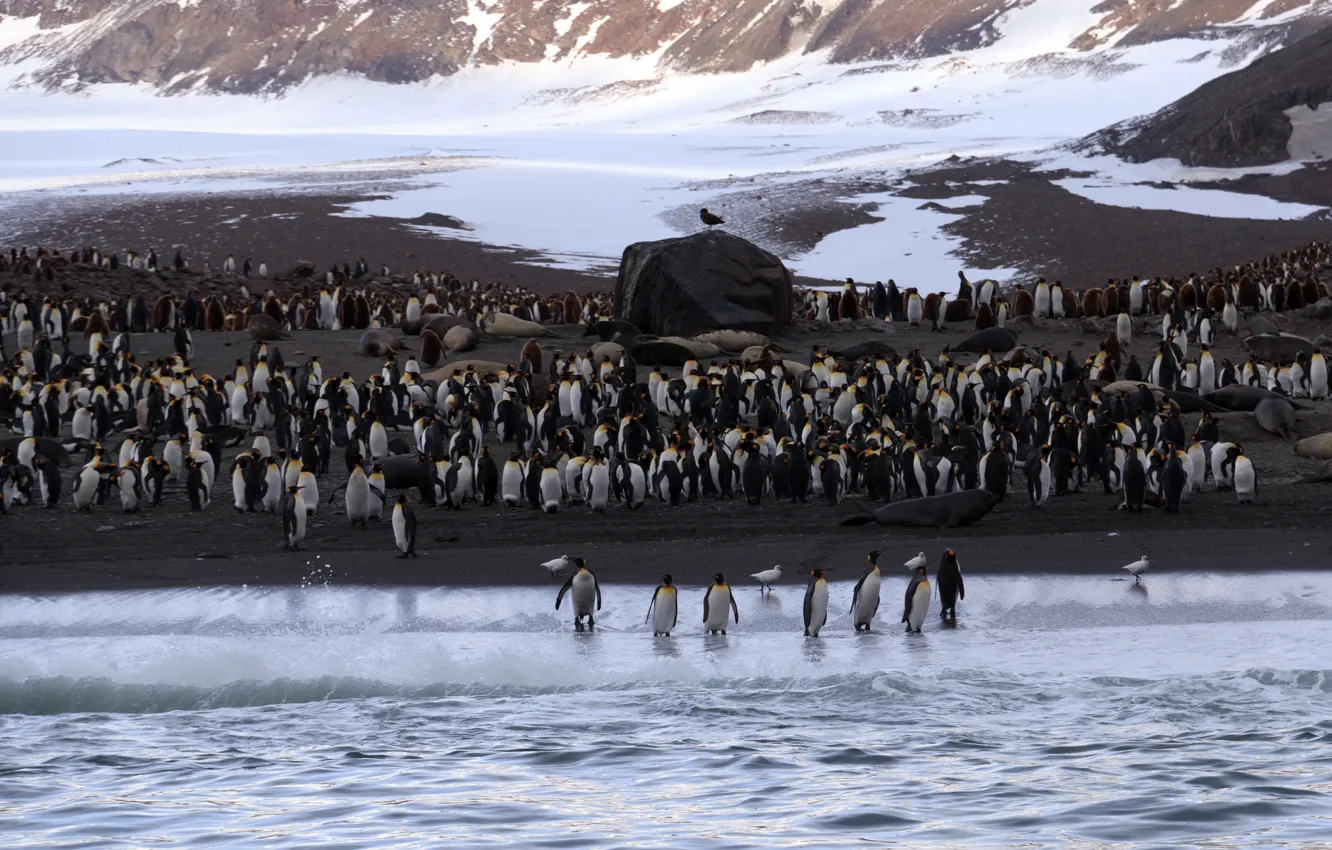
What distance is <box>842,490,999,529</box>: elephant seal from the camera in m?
11.3

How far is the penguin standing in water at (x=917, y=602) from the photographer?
884 cm

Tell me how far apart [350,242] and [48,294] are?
18081mm

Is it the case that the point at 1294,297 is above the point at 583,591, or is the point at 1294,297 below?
above

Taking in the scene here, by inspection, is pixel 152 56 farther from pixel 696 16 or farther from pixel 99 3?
pixel 696 16

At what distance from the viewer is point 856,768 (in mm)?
6785

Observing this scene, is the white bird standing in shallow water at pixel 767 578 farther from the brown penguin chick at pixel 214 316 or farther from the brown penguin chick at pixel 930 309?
the brown penguin chick at pixel 214 316

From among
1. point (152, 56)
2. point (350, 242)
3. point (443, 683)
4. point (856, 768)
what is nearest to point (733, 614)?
point (443, 683)

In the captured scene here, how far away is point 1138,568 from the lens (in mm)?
9633

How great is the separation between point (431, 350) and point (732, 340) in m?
3.71

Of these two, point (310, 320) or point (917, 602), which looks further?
point (310, 320)

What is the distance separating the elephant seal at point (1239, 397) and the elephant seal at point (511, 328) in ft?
28.7

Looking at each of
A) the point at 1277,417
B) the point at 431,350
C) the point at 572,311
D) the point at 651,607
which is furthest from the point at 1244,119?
the point at 651,607

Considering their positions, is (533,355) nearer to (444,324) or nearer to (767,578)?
(444,324)

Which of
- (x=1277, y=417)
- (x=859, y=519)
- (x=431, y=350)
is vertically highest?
(x=431, y=350)
